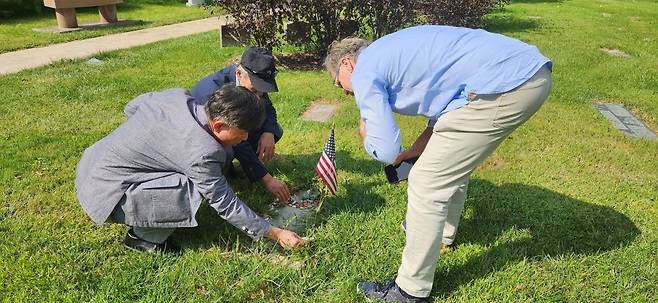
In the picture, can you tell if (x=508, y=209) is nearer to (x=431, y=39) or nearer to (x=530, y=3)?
(x=431, y=39)

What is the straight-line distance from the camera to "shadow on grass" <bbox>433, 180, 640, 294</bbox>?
2.78 metres

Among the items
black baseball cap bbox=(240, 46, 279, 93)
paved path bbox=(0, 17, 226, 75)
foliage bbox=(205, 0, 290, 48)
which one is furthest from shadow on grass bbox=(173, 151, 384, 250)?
paved path bbox=(0, 17, 226, 75)

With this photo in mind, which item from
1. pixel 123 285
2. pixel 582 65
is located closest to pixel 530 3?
pixel 582 65

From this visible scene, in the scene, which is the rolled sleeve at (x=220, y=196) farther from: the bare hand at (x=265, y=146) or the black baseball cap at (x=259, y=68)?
the bare hand at (x=265, y=146)

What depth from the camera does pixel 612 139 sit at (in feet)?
15.5

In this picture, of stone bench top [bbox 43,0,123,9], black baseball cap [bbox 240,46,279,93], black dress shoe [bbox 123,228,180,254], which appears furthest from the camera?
stone bench top [bbox 43,0,123,9]

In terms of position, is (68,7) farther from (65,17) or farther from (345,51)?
(345,51)

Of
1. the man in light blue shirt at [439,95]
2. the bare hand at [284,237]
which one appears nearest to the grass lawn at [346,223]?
the bare hand at [284,237]

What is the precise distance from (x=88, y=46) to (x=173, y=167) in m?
6.56

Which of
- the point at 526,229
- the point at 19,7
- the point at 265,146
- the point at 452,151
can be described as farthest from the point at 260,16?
the point at 19,7

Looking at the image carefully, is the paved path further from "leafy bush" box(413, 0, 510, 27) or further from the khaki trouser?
the khaki trouser

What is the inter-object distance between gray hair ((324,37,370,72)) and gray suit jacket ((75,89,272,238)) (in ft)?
2.15

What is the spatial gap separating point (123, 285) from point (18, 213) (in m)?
1.07

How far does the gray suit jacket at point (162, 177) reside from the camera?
7.93ft
